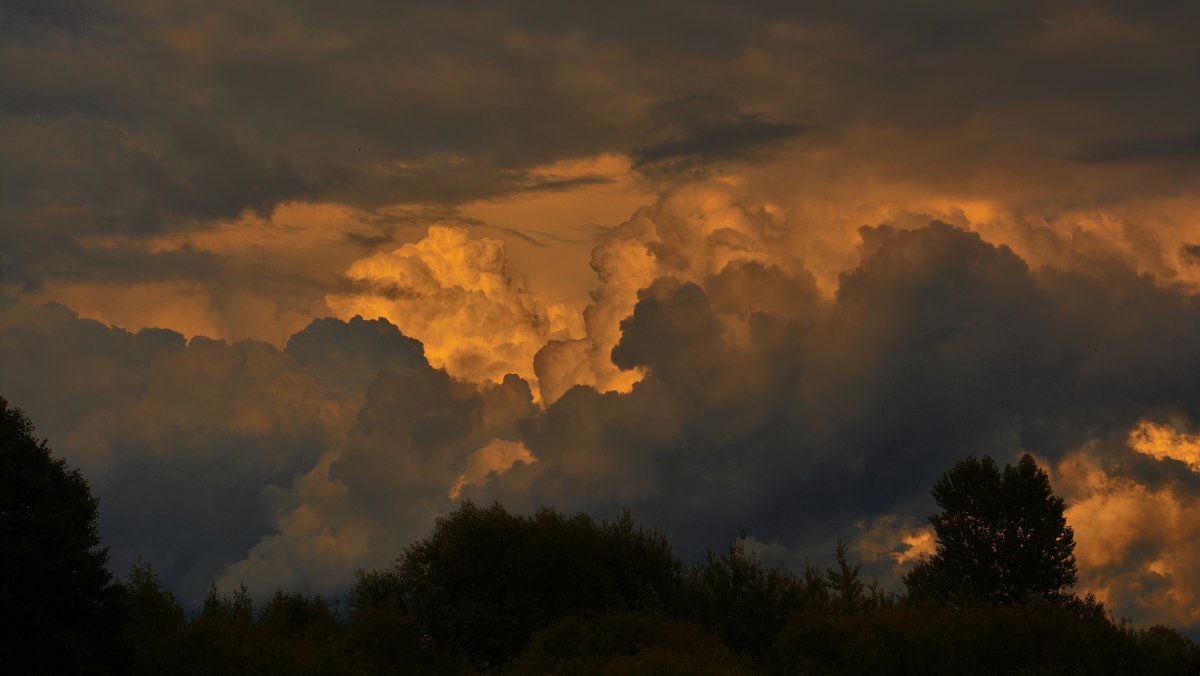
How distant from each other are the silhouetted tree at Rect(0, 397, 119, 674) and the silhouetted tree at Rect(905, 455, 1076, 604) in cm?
4874

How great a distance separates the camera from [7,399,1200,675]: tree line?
172 ft

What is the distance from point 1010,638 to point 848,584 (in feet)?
100

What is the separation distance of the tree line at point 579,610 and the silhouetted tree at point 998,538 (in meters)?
0.12

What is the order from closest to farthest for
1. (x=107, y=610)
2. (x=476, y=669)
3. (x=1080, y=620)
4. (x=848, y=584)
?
(x=107, y=610) → (x=1080, y=620) → (x=476, y=669) → (x=848, y=584)

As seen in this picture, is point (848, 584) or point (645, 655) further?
point (848, 584)

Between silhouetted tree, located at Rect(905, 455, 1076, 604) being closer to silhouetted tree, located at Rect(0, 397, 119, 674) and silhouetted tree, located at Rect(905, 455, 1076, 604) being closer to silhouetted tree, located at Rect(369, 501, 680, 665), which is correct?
silhouetted tree, located at Rect(369, 501, 680, 665)

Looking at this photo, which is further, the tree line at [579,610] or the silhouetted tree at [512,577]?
the silhouetted tree at [512,577]

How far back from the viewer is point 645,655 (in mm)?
55750

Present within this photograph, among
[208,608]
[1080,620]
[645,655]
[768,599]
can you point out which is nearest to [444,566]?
[208,608]

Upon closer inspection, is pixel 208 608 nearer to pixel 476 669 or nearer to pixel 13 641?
pixel 476 669

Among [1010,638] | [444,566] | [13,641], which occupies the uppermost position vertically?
[444,566]

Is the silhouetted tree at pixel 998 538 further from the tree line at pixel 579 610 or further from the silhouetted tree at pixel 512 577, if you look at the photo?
the silhouetted tree at pixel 512 577

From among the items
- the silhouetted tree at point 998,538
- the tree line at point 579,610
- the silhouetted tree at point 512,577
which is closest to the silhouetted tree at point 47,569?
the tree line at point 579,610

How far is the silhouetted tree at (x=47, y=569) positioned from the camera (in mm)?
49656
